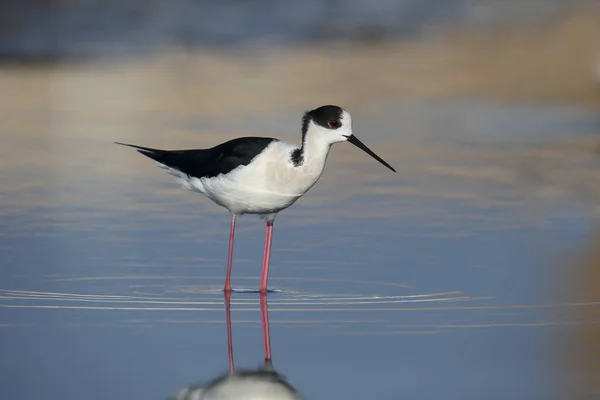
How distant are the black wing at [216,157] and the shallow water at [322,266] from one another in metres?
0.46

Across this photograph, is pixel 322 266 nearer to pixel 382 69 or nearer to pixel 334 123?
pixel 334 123

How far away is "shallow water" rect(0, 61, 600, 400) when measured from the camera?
5.46 m

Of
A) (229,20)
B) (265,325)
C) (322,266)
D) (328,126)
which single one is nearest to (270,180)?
(328,126)

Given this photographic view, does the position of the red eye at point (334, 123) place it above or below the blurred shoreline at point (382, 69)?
below

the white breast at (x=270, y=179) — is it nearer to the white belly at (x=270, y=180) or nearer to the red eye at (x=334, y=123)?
the white belly at (x=270, y=180)

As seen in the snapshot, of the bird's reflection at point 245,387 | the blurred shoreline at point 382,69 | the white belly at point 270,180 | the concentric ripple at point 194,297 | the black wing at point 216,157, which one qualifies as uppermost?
the blurred shoreline at point 382,69

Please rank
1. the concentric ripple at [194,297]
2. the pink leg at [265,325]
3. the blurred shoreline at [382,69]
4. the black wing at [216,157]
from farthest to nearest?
the blurred shoreline at [382,69], the black wing at [216,157], the concentric ripple at [194,297], the pink leg at [265,325]

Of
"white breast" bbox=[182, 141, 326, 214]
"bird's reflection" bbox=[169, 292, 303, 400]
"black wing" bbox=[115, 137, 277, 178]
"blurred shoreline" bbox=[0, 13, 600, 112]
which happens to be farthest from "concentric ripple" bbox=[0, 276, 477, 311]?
"blurred shoreline" bbox=[0, 13, 600, 112]

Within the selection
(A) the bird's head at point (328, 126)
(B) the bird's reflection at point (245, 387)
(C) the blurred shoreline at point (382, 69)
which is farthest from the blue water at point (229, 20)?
(B) the bird's reflection at point (245, 387)

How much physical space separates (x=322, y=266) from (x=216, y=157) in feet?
2.53

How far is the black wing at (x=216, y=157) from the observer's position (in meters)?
7.40

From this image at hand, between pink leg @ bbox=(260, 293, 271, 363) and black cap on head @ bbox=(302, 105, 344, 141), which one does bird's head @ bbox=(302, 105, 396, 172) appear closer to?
black cap on head @ bbox=(302, 105, 344, 141)

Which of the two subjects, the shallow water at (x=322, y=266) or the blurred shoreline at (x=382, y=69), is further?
the blurred shoreline at (x=382, y=69)

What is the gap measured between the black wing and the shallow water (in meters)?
0.46
